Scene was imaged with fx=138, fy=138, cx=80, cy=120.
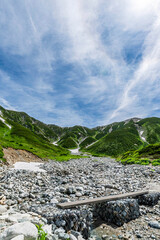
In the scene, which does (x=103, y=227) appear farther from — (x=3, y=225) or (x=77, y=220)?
(x=3, y=225)

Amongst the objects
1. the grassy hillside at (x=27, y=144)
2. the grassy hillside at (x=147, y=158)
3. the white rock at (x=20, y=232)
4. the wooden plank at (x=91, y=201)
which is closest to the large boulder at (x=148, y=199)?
the wooden plank at (x=91, y=201)

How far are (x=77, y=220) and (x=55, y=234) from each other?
1.55 metres

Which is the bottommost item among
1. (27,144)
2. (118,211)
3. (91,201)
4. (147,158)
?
(118,211)

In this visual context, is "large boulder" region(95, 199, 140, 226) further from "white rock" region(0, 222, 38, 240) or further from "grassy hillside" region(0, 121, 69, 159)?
"grassy hillside" region(0, 121, 69, 159)

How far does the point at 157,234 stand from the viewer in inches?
274

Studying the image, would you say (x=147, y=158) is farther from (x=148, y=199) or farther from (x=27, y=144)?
(x=27, y=144)

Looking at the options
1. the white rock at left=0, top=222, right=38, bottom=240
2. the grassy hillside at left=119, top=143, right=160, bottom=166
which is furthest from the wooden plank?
the grassy hillside at left=119, top=143, right=160, bottom=166

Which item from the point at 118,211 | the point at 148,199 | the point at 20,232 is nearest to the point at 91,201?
the point at 118,211

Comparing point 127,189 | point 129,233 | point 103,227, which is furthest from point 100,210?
point 127,189

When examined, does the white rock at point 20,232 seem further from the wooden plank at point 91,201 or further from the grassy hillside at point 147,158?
the grassy hillside at point 147,158

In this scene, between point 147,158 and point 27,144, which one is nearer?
point 147,158

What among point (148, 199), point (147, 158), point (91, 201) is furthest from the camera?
point (147, 158)

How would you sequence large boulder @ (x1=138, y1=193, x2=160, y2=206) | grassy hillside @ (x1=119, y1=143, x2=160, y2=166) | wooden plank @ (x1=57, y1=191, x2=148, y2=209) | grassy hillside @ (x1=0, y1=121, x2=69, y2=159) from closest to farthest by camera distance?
wooden plank @ (x1=57, y1=191, x2=148, y2=209) → large boulder @ (x1=138, y1=193, x2=160, y2=206) → grassy hillside @ (x1=119, y1=143, x2=160, y2=166) → grassy hillside @ (x1=0, y1=121, x2=69, y2=159)

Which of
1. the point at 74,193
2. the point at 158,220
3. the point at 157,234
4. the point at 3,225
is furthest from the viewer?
the point at 74,193
